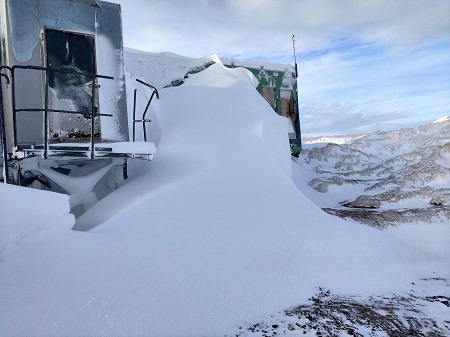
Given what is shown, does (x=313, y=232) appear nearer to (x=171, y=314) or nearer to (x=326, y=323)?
(x=326, y=323)

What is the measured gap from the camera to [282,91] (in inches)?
548

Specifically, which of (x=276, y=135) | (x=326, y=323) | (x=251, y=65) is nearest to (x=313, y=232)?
(x=326, y=323)

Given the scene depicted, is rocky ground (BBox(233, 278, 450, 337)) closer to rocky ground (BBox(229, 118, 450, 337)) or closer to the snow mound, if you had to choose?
rocky ground (BBox(229, 118, 450, 337))

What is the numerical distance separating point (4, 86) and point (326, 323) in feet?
19.5

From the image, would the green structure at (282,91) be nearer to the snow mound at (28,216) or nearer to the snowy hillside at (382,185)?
the snowy hillside at (382,185)

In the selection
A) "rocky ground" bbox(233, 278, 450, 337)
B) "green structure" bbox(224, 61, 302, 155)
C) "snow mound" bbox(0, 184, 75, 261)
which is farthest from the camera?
"green structure" bbox(224, 61, 302, 155)

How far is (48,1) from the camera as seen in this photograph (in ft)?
18.0

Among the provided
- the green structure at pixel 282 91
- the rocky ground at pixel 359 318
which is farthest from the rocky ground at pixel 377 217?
the green structure at pixel 282 91

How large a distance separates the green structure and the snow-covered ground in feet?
17.5

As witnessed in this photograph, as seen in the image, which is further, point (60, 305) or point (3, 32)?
point (3, 32)


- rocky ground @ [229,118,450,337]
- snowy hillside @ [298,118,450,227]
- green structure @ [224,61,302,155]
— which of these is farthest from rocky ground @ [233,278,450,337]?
green structure @ [224,61,302,155]

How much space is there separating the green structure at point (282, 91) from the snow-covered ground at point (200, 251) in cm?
535

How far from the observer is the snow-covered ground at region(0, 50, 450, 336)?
11.0ft

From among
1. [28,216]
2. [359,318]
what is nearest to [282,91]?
[359,318]
